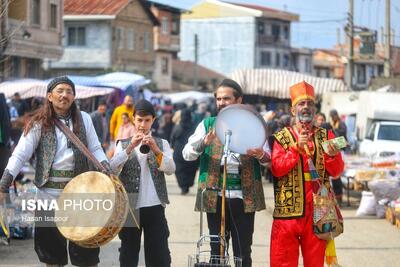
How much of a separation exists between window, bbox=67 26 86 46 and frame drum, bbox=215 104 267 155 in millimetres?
54452

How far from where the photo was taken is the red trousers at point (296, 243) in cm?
677

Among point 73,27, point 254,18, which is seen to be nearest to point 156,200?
point 73,27

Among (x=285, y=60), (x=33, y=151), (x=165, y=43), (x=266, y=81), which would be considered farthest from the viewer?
(x=285, y=60)

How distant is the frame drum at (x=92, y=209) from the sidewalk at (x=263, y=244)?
113 inches

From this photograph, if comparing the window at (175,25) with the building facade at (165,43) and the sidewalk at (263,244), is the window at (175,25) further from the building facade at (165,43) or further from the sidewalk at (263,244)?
the sidewalk at (263,244)

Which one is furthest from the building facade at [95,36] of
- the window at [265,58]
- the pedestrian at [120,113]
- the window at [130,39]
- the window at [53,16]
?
the pedestrian at [120,113]

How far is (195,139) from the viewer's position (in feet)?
23.0

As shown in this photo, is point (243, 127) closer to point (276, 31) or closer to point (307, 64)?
point (276, 31)

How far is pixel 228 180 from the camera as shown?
23.2 feet

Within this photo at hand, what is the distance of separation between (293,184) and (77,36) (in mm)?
54618

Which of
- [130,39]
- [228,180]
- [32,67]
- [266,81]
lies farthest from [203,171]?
[130,39]

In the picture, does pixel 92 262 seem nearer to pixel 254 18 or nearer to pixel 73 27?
pixel 73 27

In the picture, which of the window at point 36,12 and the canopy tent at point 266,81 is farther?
the window at point 36,12

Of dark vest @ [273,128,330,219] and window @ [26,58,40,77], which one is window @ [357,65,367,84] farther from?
dark vest @ [273,128,330,219]
